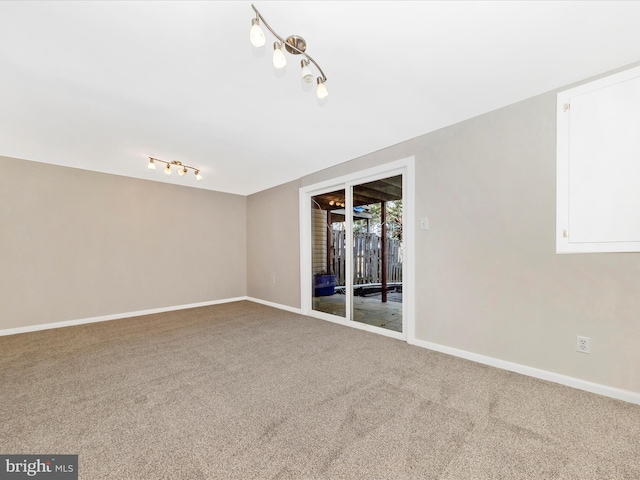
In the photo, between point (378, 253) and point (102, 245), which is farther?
point (102, 245)

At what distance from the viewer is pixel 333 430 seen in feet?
5.33

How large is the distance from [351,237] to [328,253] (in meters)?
0.67

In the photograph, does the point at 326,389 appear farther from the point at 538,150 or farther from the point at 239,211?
the point at 239,211

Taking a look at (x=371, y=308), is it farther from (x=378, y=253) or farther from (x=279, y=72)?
(x=279, y=72)

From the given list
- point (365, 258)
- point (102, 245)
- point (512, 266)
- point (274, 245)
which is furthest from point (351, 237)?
point (102, 245)

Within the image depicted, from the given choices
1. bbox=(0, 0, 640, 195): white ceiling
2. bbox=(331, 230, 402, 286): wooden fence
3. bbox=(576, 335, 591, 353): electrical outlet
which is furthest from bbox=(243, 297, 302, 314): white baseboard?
bbox=(576, 335, 591, 353): electrical outlet

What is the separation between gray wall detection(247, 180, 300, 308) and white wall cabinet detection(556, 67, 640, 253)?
3.50 m

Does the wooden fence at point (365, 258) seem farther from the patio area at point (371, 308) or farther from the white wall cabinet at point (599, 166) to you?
the white wall cabinet at point (599, 166)

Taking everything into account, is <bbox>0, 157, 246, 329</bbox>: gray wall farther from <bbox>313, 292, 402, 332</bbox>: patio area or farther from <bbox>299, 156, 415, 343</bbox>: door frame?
<bbox>313, 292, 402, 332</bbox>: patio area

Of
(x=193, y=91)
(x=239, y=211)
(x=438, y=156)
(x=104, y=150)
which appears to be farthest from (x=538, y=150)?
(x=239, y=211)

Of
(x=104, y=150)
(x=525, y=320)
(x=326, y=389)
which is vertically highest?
(x=104, y=150)

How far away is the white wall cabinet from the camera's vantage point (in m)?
1.91

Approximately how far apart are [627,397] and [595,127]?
199 cm

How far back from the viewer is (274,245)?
17.4 ft
